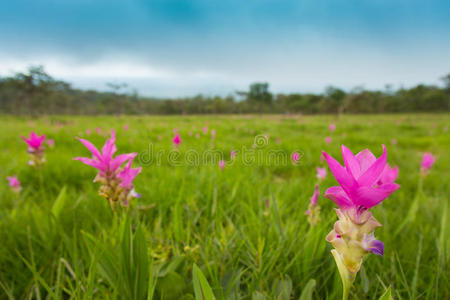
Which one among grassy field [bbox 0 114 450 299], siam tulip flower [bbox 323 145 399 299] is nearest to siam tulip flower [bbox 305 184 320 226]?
grassy field [bbox 0 114 450 299]

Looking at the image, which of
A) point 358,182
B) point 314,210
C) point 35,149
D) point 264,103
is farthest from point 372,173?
point 264,103

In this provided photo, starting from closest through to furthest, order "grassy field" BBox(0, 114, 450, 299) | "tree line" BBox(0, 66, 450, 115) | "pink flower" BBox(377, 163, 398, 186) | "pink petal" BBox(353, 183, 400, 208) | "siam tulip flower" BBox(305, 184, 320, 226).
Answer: "pink petal" BBox(353, 183, 400, 208) → "pink flower" BBox(377, 163, 398, 186) → "grassy field" BBox(0, 114, 450, 299) → "siam tulip flower" BBox(305, 184, 320, 226) → "tree line" BBox(0, 66, 450, 115)

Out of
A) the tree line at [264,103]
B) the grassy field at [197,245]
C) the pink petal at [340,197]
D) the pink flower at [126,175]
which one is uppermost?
the tree line at [264,103]

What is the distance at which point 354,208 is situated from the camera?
0.59 meters

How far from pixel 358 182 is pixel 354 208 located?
0.08 meters

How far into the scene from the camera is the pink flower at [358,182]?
53 cm

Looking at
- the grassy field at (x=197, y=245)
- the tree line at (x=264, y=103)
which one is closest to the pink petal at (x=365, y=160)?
the grassy field at (x=197, y=245)

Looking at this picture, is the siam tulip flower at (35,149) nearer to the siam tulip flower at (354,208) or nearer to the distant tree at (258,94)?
the siam tulip flower at (354,208)

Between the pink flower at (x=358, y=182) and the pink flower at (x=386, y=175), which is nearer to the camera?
the pink flower at (x=358, y=182)

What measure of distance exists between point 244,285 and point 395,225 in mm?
1499

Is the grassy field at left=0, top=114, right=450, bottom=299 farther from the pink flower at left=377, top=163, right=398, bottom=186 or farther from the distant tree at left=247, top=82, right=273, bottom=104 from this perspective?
the distant tree at left=247, top=82, right=273, bottom=104

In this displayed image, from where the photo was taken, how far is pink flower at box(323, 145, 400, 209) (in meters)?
0.53

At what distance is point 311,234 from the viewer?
124cm

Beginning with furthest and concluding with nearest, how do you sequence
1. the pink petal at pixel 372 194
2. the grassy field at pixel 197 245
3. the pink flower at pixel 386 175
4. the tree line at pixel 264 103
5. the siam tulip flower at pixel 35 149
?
the tree line at pixel 264 103
the siam tulip flower at pixel 35 149
the grassy field at pixel 197 245
the pink flower at pixel 386 175
the pink petal at pixel 372 194
